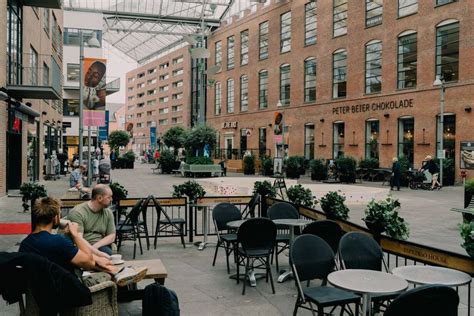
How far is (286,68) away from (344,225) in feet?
119

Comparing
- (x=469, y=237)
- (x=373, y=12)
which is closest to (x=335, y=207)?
(x=469, y=237)

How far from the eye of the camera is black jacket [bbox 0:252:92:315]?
11.8 ft

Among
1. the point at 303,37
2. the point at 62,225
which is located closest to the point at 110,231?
the point at 62,225

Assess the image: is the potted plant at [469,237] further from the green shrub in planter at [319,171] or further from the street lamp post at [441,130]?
the green shrub in planter at [319,171]

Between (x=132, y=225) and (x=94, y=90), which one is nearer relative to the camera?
(x=132, y=225)

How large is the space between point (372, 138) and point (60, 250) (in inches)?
1215

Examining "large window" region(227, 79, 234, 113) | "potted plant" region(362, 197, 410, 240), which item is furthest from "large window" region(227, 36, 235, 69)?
"potted plant" region(362, 197, 410, 240)

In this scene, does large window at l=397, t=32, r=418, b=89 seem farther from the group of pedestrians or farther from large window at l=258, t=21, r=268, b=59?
large window at l=258, t=21, r=268, b=59

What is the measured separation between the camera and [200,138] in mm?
35750

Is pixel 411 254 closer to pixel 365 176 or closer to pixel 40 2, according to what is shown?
pixel 40 2

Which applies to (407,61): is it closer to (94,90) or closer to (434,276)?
(94,90)

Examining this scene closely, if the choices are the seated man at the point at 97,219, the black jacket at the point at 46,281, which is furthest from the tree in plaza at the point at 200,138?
the black jacket at the point at 46,281

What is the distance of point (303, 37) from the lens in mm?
39656

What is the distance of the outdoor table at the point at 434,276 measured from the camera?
14.4 ft
